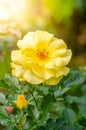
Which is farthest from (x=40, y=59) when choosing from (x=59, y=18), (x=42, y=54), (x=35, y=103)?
(x=59, y=18)

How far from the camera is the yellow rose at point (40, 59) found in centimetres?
141

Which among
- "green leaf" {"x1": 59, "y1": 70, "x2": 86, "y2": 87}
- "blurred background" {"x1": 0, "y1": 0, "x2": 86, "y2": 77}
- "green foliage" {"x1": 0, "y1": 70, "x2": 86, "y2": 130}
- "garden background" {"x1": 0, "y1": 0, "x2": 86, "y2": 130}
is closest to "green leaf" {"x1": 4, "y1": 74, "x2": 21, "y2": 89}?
"green foliage" {"x1": 0, "y1": 70, "x2": 86, "y2": 130}

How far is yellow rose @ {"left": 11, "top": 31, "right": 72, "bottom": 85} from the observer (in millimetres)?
1408

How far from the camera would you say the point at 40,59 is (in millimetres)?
1445

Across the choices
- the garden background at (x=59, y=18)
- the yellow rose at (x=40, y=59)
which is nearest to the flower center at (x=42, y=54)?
the yellow rose at (x=40, y=59)

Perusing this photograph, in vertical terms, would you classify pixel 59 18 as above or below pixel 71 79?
above

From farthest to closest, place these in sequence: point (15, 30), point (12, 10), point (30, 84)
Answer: point (12, 10), point (15, 30), point (30, 84)

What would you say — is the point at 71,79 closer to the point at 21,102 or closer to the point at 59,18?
the point at 21,102

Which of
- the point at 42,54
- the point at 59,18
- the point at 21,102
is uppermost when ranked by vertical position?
the point at 59,18

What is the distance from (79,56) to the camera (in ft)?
15.1

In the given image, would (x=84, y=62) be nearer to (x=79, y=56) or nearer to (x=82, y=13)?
(x=79, y=56)

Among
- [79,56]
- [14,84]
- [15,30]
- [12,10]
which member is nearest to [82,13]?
[79,56]

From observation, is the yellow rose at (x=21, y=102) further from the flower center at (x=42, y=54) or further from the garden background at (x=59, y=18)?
the garden background at (x=59, y=18)

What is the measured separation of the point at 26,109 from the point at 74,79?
15 cm
